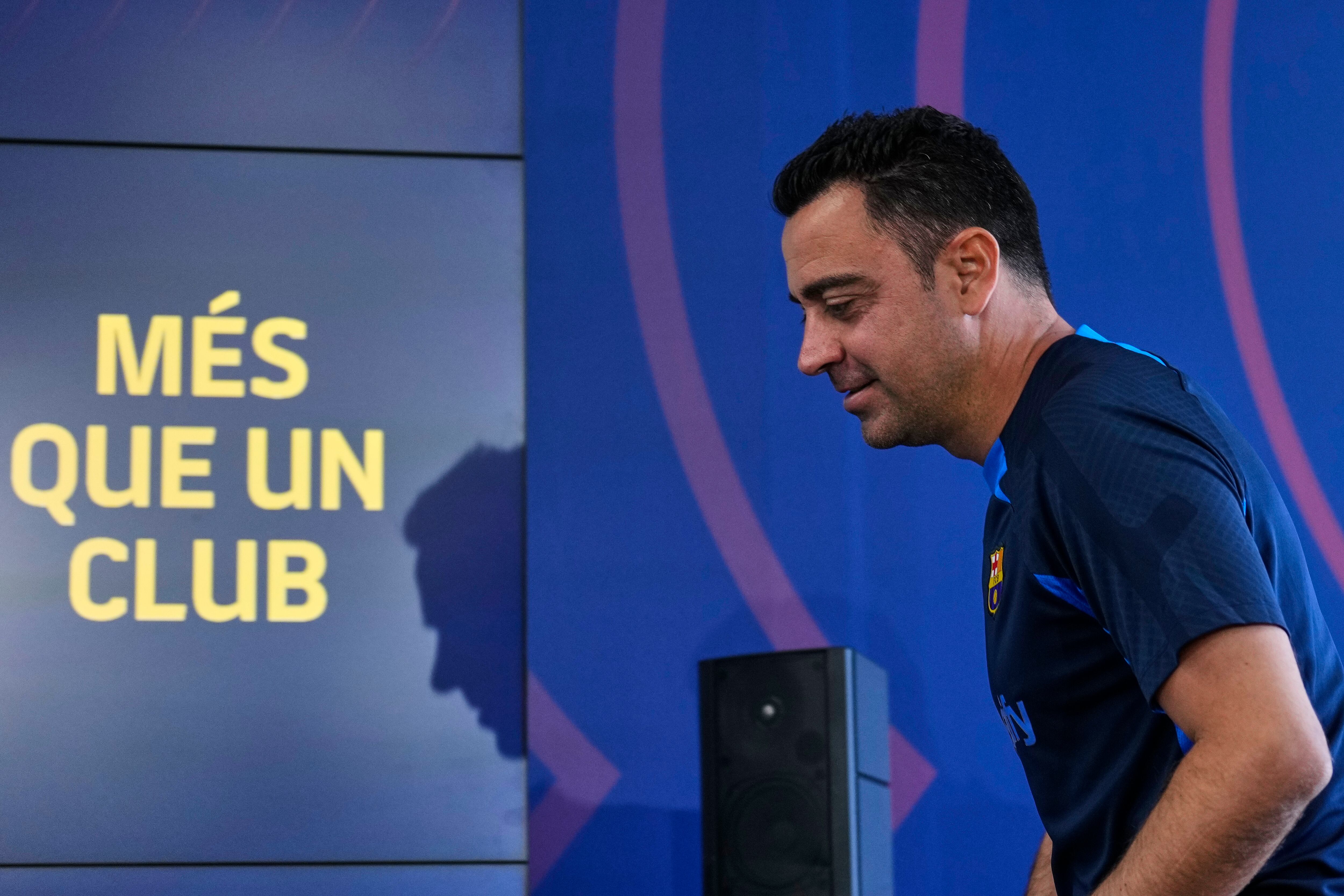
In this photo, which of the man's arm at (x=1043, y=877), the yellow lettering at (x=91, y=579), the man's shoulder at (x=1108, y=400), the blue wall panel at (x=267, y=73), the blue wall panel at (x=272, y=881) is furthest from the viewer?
the blue wall panel at (x=267, y=73)

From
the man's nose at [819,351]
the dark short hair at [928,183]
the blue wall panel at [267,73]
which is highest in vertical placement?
the blue wall panel at [267,73]

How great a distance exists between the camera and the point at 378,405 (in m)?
2.57

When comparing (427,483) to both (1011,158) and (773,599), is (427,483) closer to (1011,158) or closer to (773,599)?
(773,599)

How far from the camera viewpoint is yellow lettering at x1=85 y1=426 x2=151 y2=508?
2.50 m

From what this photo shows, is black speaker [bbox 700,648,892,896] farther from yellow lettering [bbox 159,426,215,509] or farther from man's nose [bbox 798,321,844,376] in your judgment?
yellow lettering [bbox 159,426,215,509]

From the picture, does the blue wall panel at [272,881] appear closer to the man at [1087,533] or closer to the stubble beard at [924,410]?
the man at [1087,533]

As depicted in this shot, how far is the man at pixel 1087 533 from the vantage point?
925mm

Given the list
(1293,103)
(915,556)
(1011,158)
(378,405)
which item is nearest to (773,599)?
(915,556)

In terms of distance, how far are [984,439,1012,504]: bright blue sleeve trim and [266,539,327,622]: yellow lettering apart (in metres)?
1.56

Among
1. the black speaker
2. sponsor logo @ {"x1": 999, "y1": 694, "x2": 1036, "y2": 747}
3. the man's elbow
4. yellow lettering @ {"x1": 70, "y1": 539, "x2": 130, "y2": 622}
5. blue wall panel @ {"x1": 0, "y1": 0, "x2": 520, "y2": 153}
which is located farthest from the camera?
blue wall panel @ {"x1": 0, "y1": 0, "x2": 520, "y2": 153}

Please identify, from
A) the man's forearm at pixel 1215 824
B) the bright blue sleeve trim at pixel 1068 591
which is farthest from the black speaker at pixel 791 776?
the man's forearm at pixel 1215 824

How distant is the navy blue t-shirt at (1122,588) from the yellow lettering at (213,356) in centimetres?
176

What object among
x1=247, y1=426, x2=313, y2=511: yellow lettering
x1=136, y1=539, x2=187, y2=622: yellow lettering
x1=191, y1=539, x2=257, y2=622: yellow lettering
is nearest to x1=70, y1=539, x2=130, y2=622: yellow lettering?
x1=136, y1=539, x2=187, y2=622: yellow lettering

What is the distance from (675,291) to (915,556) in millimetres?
703
